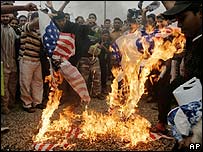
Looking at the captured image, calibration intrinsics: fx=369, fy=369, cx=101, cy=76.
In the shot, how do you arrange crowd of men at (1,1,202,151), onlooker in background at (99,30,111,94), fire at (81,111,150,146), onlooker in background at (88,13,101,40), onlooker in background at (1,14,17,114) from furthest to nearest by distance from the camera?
onlooker in background at (99,30,111,94), onlooker in background at (88,13,101,40), onlooker in background at (1,14,17,114), crowd of men at (1,1,202,151), fire at (81,111,150,146)

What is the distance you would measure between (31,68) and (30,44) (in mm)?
516

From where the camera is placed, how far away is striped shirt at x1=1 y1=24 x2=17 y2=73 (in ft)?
24.5

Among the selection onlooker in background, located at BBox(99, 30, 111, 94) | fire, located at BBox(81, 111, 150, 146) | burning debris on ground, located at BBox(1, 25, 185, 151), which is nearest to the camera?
burning debris on ground, located at BBox(1, 25, 185, 151)

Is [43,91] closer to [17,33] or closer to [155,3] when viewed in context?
[17,33]

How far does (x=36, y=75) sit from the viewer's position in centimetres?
801

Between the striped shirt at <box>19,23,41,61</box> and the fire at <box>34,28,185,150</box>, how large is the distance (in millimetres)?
1119

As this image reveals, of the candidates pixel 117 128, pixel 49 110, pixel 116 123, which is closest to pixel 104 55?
pixel 49 110

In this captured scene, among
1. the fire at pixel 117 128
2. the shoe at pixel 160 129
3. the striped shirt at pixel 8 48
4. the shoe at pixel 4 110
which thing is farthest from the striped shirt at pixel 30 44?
the shoe at pixel 160 129

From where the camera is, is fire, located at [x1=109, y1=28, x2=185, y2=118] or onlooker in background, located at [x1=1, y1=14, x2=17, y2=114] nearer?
fire, located at [x1=109, y1=28, x2=185, y2=118]

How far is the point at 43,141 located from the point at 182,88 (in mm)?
3223

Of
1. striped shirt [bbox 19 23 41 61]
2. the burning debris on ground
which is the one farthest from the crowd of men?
the burning debris on ground

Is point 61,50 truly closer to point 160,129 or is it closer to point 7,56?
point 7,56

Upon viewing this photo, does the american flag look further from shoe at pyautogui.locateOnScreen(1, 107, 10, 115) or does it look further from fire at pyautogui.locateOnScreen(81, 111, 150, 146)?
shoe at pyautogui.locateOnScreen(1, 107, 10, 115)

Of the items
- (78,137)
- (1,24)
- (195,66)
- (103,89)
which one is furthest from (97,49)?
(195,66)
